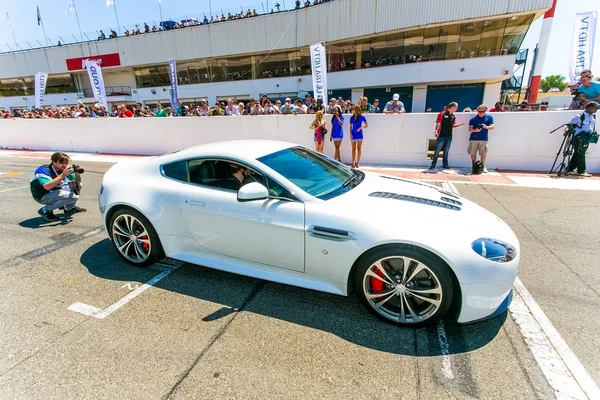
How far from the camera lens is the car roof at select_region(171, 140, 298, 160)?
2.95m

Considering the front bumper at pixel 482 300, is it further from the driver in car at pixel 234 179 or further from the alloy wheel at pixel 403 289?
the driver in car at pixel 234 179

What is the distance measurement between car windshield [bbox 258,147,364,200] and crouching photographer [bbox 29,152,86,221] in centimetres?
376

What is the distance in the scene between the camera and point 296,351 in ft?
Result: 7.24

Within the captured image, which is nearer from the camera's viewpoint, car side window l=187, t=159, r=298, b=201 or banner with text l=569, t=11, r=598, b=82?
car side window l=187, t=159, r=298, b=201

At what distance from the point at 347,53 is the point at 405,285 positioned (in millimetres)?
24309

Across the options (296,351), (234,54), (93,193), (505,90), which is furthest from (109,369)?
(505,90)

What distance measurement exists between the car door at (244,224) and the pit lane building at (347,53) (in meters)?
21.2

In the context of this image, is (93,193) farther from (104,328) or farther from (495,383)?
(495,383)

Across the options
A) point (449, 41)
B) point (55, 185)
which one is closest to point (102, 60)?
point (449, 41)

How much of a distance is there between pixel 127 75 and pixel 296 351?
39104mm

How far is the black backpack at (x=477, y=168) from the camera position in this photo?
761 cm

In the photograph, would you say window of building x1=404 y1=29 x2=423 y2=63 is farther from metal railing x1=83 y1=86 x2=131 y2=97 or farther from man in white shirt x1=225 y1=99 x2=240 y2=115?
metal railing x1=83 y1=86 x2=131 y2=97

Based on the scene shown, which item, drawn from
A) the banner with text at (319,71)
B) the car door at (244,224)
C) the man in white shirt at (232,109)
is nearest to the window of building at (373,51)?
the banner with text at (319,71)

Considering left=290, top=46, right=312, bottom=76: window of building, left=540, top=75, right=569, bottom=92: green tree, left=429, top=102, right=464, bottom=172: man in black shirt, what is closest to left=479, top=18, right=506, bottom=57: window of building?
left=290, top=46, right=312, bottom=76: window of building
